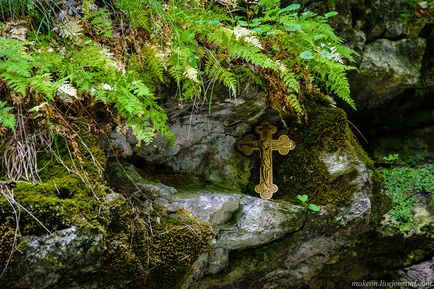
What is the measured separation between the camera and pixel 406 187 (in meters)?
5.44

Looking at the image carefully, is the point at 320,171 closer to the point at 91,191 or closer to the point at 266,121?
the point at 266,121

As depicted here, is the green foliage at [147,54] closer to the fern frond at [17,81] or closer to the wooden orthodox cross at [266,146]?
the fern frond at [17,81]

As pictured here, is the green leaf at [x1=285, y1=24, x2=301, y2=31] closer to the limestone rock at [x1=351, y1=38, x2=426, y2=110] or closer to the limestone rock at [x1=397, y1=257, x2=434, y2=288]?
the limestone rock at [x1=351, y1=38, x2=426, y2=110]

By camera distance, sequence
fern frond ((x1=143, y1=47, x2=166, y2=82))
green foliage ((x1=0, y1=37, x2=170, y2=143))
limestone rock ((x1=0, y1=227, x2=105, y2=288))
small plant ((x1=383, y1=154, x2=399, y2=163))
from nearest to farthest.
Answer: limestone rock ((x1=0, y1=227, x2=105, y2=288)) → green foliage ((x1=0, y1=37, x2=170, y2=143)) → fern frond ((x1=143, y1=47, x2=166, y2=82)) → small plant ((x1=383, y1=154, x2=399, y2=163))

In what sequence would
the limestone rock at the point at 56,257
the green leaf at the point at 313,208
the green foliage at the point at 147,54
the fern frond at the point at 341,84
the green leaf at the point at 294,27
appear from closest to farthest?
the limestone rock at the point at 56,257 < the green foliage at the point at 147,54 < the green leaf at the point at 294,27 < the fern frond at the point at 341,84 < the green leaf at the point at 313,208

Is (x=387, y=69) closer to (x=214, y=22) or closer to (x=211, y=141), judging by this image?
(x=211, y=141)

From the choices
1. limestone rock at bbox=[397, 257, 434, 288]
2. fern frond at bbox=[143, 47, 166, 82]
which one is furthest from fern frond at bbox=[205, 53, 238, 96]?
limestone rock at bbox=[397, 257, 434, 288]

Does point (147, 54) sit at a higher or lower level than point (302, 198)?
higher

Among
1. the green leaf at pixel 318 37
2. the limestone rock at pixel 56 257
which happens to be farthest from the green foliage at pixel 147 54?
the limestone rock at pixel 56 257

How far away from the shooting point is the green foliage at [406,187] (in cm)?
489

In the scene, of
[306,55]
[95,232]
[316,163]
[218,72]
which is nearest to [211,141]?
[218,72]

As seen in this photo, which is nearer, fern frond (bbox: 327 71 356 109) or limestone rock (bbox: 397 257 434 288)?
fern frond (bbox: 327 71 356 109)

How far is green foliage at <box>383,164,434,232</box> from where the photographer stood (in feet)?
16.0

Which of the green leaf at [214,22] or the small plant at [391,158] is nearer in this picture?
the green leaf at [214,22]
